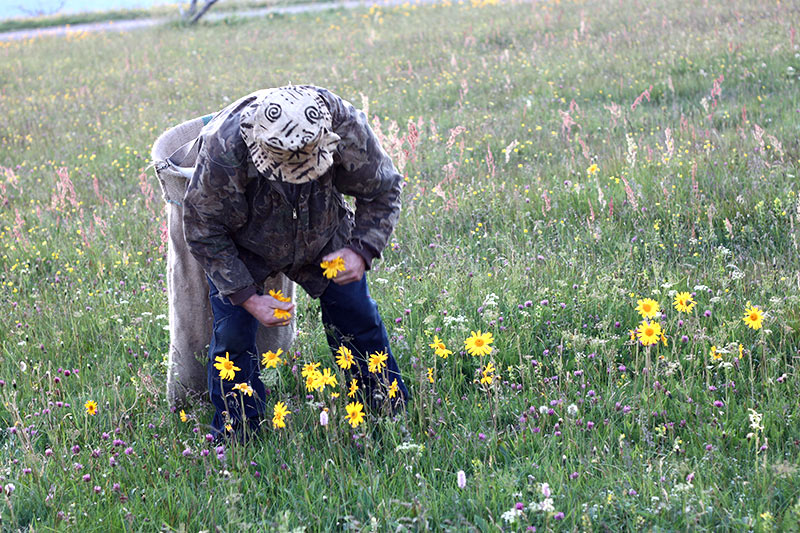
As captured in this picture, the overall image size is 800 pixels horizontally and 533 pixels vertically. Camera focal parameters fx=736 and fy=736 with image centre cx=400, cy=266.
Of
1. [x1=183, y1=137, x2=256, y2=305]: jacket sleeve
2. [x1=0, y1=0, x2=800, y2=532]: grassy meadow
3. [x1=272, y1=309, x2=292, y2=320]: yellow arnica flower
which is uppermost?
[x1=183, y1=137, x2=256, y2=305]: jacket sleeve

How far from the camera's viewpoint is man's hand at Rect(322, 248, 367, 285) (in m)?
2.82

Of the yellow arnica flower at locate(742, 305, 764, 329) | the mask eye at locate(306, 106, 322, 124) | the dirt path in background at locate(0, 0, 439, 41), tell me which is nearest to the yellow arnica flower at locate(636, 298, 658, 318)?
the yellow arnica flower at locate(742, 305, 764, 329)

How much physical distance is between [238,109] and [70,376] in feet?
6.06

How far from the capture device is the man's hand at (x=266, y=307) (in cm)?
277

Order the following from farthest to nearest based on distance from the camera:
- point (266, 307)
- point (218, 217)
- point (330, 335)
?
point (330, 335)
point (266, 307)
point (218, 217)

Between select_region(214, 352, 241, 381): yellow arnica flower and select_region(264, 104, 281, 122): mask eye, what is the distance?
0.99m

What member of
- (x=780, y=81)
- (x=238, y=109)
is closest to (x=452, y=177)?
(x=238, y=109)

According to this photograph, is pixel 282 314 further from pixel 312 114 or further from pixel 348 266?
pixel 312 114

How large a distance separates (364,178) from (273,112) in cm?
53

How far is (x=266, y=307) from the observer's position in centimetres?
279

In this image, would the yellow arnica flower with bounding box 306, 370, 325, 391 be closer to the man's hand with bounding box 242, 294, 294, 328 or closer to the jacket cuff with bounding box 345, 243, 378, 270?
the man's hand with bounding box 242, 294, 294, 328

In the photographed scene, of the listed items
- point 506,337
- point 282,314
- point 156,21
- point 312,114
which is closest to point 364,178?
point 312,114

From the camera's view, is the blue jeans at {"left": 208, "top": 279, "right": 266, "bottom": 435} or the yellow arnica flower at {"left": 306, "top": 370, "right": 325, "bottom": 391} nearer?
the yellow arnica flower at {"left": 306, "top": 370, "right": 325, "bottom": 391}

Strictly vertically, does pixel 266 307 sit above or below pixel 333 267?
below
